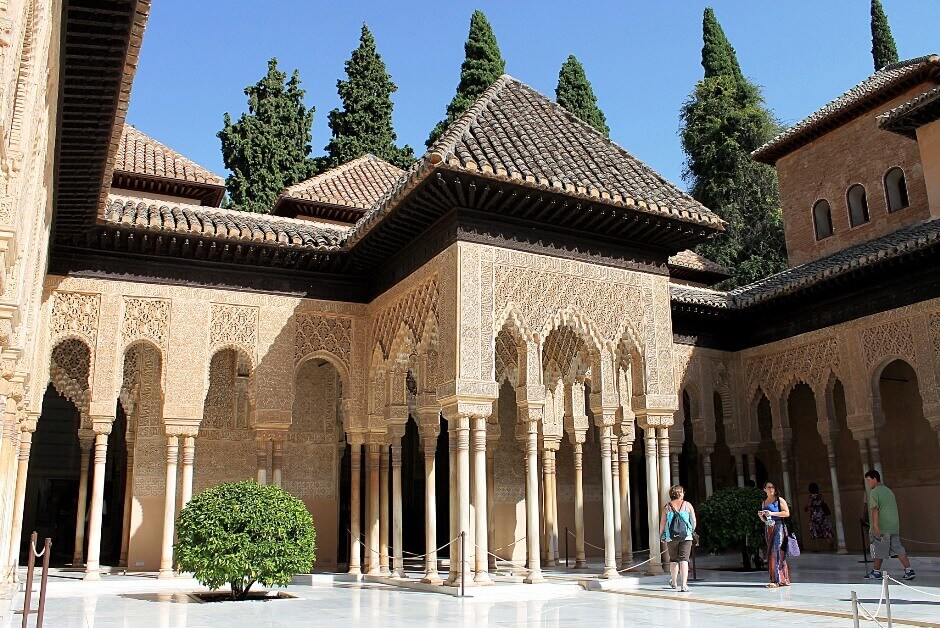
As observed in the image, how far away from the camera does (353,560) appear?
1234cm

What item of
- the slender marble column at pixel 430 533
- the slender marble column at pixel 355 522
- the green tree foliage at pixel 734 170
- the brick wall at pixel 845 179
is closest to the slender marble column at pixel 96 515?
the slender marble column at pixel 355 522

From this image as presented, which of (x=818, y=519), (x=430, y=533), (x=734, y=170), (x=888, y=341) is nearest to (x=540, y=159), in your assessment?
(x=430, y=533)

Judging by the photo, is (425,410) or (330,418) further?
(330,418)

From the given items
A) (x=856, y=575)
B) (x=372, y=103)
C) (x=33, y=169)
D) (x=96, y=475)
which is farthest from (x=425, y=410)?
(x=372, y=103)

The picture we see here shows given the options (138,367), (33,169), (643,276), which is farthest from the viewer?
(138,367)

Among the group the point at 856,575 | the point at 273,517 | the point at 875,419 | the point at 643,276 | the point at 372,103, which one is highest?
the point at 372,103

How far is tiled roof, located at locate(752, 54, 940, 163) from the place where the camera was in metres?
16.2

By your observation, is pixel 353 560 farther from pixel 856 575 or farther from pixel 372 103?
pixel 372 103

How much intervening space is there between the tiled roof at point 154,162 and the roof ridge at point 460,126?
6.43 meters

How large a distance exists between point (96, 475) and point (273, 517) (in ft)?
11.2

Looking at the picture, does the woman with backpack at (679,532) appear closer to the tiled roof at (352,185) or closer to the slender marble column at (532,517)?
the slender marble column at (532,517)

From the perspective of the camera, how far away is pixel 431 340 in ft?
37.2

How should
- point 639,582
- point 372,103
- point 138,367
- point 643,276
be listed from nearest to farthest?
point 639,582 < point 643,276 < point 138,367 < point 372,103

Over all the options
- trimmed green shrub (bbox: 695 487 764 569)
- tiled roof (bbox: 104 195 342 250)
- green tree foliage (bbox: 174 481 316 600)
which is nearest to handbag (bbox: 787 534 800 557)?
trimmed green shrub (bbox: 695 487 764 569)
